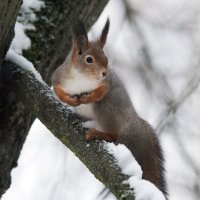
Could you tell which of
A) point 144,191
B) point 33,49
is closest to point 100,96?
point 33,49

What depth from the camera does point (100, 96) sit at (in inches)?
70.2

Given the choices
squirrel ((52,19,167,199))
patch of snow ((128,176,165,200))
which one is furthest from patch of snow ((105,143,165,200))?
squirrel ((52,19,167,199))

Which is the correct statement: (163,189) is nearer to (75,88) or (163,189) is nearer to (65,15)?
(75,88)

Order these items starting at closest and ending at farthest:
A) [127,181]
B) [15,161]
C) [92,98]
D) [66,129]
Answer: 1. [127,181]
2. [66,129]
3. [92,98]
4. [15,161]

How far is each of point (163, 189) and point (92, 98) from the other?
372 millimetres

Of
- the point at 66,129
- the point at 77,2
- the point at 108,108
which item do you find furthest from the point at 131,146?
the point at 77,2

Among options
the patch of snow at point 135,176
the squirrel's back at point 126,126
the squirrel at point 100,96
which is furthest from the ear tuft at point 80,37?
the patch of snow at point 135,176

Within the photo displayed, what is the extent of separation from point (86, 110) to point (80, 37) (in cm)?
24

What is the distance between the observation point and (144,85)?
2.65 meters

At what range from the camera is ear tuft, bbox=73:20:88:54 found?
1.78 meters

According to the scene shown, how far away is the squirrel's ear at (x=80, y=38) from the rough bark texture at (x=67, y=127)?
0.18m

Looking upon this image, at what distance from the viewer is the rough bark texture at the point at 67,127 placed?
1381 mm

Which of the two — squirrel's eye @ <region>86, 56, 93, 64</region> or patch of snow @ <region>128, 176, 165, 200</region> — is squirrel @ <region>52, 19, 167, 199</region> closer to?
squirrel's eye @ <region>86, 56, 93, 64</region>

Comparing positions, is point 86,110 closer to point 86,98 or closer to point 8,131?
point 86,98
